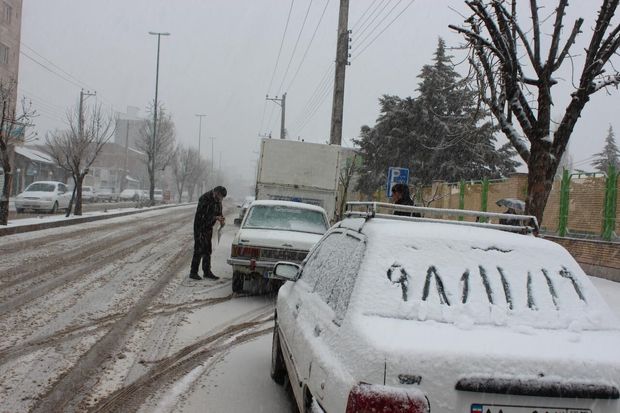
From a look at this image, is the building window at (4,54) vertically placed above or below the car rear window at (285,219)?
above

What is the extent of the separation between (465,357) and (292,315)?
182 centimetres

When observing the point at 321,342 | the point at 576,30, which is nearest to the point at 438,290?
the point at 321,342

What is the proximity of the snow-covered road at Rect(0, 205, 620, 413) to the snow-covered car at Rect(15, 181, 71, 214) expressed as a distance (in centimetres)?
1597

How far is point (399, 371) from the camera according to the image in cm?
236

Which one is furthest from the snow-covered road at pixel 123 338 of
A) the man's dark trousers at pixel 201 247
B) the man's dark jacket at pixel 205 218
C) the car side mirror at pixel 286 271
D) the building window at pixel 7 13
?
the building window at pixel 7 13

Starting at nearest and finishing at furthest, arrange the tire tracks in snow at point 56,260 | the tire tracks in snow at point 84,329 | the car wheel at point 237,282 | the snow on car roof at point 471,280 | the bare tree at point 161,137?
the snow on car roof at point 471,280 → the tire tracks in snow at point 84,329 → the car wheel at point 237,282 → the tire tracks in snow at point 56,260 → the bare tree at point 161,137

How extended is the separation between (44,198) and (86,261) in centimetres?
1665

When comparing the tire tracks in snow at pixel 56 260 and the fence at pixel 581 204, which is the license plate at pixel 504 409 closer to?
the tire tracks in snow at pixel 56 260

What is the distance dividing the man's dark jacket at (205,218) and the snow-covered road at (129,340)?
32.9 inches

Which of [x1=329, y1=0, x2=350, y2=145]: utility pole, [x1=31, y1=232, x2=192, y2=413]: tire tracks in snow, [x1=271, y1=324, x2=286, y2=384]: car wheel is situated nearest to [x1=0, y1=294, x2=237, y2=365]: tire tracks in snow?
[x1=31, y1=232, x2=192, y2=413]: tire tracks in snow

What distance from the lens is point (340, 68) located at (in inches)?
687

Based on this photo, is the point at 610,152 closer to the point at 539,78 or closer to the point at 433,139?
the point at 433,139

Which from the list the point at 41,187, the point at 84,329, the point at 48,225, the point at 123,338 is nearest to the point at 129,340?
the point at 123,338

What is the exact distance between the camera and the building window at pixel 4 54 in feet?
137
